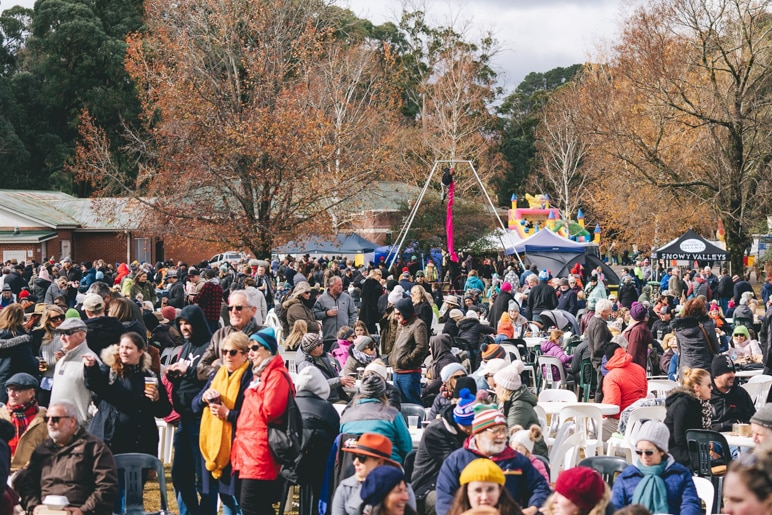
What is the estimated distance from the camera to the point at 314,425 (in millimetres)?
6445

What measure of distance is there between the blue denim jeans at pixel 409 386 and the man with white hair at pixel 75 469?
15.4 ft

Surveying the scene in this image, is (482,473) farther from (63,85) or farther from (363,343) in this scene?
(63,85)

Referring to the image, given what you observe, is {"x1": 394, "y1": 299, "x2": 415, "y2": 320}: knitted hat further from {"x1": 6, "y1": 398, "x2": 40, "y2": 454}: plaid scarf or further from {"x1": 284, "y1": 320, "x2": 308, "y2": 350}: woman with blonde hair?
{"x1": 6, "y1": 398, "x2": 40, "y2": 454}: plaid scarf

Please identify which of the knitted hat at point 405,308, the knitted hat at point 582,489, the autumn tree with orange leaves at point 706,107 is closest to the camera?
the knitted hat at point 582,489

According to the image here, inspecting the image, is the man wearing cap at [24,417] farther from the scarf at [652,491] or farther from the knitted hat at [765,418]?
the knitted hat at [765,418]

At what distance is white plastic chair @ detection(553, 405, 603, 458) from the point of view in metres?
8.79

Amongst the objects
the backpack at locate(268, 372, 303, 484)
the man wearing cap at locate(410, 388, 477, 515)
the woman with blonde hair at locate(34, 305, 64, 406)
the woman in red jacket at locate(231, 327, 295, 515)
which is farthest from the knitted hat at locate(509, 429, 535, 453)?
the woman with blonde hair at locate(34, 305, 64, 406)

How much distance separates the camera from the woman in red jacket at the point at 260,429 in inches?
233

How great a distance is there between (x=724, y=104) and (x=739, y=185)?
281 cm

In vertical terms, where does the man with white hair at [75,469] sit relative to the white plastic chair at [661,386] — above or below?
above

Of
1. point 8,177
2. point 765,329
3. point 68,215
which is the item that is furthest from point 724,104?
point 8,177

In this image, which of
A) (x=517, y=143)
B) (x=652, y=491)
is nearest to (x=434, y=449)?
(x=652, y=491)

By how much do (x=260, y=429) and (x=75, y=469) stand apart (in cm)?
114

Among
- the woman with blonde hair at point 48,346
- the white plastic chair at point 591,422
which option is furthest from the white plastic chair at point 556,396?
the woman with blonde hair at point 48,346
